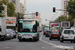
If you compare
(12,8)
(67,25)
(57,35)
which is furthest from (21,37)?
(12,8)

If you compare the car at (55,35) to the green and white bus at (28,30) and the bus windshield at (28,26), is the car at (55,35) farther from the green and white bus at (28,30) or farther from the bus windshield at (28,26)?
the bus windshield at (28,26)

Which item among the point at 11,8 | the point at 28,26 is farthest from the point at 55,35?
the point at 11,8

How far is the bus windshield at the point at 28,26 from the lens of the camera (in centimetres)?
3106

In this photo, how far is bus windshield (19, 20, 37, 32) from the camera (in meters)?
31.1

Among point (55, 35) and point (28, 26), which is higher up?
point (28, 26)

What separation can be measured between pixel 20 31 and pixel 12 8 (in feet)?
216

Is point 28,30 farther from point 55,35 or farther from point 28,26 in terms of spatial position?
point 55,35

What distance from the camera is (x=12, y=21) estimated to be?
9031cm

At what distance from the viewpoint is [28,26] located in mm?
31141

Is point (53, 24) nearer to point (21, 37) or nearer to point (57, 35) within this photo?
point (57, 35)

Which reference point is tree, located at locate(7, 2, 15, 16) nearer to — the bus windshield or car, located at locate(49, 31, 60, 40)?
car, located at locate(49, 31, 60, 40)

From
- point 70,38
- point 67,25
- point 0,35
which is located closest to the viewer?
point 70,38

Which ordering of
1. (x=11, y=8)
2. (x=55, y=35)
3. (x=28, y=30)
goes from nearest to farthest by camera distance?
(x=28, y=30) → (x=55, y=35) → (x=11, y=8)

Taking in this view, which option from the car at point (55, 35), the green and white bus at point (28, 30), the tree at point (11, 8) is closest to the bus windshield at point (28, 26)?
the green and white bus at point (28, 30)
